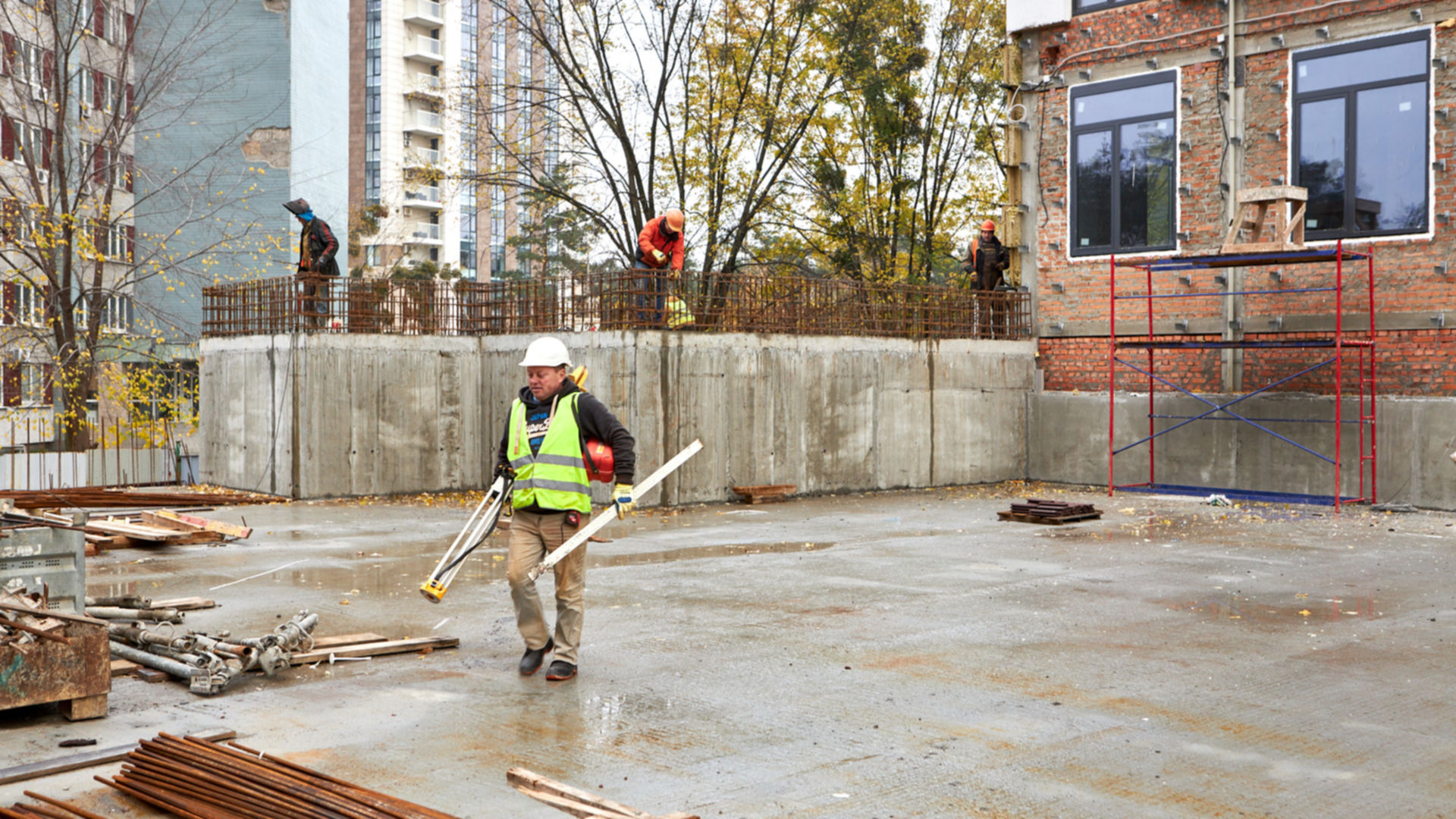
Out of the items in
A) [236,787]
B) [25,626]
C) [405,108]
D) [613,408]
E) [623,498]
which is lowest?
[236,787]

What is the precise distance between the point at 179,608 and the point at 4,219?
1816 cm

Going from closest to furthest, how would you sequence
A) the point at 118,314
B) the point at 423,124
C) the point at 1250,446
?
1. the point at 1250,446
2. the point at 118,314
3. the point at 423,124

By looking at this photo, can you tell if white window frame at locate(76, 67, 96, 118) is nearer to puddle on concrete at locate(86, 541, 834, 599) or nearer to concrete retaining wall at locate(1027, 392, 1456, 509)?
concrete retaining wall at locate(1027, 392, 1456, 509)

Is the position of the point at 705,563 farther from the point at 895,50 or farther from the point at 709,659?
the point at 895,50

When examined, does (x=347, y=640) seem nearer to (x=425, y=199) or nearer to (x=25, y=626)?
(x=25, y=626)

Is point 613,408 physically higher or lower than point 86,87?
lower

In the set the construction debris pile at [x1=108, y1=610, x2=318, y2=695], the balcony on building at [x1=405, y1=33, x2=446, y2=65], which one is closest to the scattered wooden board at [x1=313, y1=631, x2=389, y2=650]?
the construction debris pile at [x1=108, y1=610, x2=318, y2=695]

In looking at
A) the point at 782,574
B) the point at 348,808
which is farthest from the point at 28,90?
the point at 348,808

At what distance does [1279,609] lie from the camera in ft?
32.0

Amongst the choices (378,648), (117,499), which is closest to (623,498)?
(378,648)

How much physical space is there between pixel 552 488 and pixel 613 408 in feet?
31.9

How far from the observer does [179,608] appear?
958 cm

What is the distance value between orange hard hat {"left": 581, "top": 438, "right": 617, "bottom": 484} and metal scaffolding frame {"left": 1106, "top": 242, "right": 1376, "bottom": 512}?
38.1ft

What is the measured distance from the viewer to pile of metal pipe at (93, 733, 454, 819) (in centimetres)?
482
